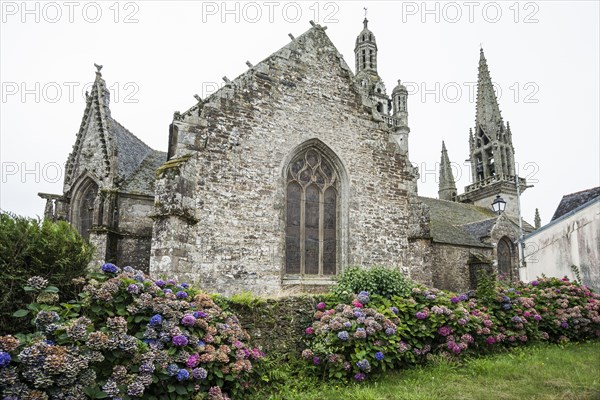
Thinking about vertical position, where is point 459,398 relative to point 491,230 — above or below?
below

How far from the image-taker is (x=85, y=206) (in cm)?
1561

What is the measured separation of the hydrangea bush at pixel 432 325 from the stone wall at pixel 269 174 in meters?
4.02

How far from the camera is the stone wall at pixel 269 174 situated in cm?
1062

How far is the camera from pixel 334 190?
13359 mm

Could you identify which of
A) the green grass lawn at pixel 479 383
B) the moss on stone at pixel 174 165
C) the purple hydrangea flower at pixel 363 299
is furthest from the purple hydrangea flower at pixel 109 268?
the moss on stone at pixel 174 165

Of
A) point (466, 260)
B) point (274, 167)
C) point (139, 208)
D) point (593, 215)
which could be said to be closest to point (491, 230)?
point (466, 260)

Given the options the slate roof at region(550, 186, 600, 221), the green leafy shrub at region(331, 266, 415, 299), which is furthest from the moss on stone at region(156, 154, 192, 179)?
the slate roof at region(550, 186, 600, 221)

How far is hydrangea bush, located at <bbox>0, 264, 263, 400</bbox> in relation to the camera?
3980 mm

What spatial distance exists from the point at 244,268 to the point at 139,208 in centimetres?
543

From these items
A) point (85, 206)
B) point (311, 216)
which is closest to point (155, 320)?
point (311, 216)

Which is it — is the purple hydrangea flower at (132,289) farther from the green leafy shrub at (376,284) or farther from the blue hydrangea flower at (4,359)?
the green leafy shrub at (376,284)

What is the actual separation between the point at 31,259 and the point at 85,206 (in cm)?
1162

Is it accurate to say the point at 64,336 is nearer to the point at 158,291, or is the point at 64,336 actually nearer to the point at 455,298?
the point at 158,291

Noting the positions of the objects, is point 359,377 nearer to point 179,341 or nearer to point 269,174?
point 179,341
